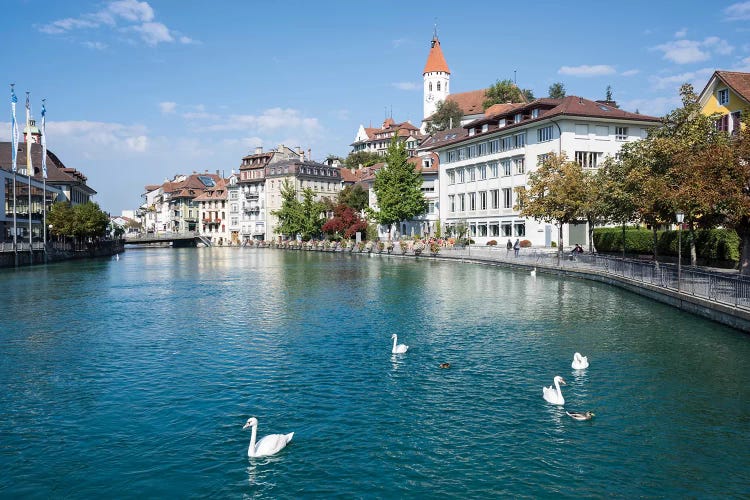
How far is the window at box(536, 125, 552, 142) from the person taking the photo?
69.9 m

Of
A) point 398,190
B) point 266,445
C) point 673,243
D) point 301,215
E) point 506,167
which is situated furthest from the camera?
point 301,215

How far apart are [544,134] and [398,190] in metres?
27.6

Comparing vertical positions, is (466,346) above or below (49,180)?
below

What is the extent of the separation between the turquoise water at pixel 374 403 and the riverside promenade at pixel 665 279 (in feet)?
3.22

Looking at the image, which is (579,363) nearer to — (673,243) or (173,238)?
(673,243)

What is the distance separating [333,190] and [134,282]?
9908cm

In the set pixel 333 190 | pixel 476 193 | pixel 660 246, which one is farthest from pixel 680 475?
pixel 333 190

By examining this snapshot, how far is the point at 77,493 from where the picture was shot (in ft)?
38.2

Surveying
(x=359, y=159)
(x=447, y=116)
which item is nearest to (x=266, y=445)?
(x=447, y=116)

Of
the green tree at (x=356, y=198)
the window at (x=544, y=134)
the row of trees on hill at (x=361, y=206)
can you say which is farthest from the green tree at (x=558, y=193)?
the green tree at (x=356, y=198)

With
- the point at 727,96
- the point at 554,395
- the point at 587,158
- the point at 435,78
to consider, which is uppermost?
the point at 435,78

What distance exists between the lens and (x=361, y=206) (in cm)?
11700

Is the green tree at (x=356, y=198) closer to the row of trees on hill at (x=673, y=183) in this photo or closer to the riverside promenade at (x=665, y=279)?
the riverside promenade at (x=665, y=279)

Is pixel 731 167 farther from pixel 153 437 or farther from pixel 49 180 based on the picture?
pixel 49 180
